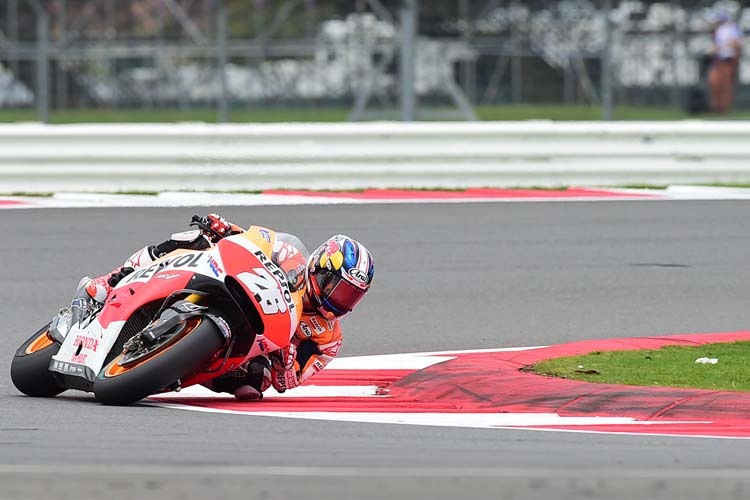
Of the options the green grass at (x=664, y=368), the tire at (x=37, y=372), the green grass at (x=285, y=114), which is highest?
the tire at (x=37, y=372)

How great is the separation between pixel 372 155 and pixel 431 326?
220 inches

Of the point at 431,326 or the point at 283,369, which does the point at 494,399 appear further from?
the point at 431,326

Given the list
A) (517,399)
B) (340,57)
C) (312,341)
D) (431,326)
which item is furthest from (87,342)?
(340,57)

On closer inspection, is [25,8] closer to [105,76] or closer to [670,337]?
[105,76]

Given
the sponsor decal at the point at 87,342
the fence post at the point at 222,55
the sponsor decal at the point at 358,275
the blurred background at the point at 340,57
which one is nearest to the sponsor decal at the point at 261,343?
the sponsor decal at the point at 358,275

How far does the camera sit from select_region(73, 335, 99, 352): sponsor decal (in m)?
7.93

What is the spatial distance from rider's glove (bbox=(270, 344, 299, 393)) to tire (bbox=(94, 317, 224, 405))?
455 mm

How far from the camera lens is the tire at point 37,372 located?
323 inches

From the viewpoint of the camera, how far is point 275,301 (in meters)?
7.89

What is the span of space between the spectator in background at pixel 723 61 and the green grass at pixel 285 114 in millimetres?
274

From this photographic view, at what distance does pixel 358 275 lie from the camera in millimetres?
8141

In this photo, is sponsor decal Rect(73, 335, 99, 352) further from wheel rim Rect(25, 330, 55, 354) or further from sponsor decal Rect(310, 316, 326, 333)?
sponsor decal Rect(310, 316, 326, 333)

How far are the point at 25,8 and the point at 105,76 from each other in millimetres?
1784

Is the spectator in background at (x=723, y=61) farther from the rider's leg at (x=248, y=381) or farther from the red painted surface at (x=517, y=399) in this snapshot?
the rider's leg at (x=248, y=381)
